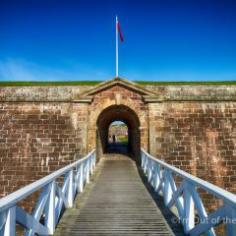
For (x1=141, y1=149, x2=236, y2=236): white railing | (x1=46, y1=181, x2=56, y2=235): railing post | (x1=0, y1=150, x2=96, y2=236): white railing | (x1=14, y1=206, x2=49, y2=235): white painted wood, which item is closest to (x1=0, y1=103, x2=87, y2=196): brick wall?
(x1=0, y1=150, x2=96, y2=236): white railing

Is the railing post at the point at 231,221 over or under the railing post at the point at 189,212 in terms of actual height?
over

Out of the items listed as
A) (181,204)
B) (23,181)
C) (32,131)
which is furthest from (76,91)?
(181,204)

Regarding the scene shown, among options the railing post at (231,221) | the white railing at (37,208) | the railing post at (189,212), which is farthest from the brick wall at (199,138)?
the railing post at (231,221)

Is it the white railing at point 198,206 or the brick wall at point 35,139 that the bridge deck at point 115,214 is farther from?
the brick wall at point 35,139

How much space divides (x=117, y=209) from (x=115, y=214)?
0.30 metres

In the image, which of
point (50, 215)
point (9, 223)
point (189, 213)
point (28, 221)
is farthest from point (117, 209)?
point (9, 223)

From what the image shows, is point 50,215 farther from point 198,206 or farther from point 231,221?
point 231,221

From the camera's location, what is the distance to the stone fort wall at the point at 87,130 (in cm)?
1119

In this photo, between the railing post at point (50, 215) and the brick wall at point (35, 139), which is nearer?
the railing post at point (50, 215)

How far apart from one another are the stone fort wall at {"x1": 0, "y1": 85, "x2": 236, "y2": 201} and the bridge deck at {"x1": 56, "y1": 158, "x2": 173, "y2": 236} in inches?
182

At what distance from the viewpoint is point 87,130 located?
11.8m

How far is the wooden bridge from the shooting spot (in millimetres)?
→ 2723

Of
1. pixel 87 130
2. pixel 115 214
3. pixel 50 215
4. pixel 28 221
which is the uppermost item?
pixel 87 130

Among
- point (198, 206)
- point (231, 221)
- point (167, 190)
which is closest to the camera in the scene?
point (231, 221)
